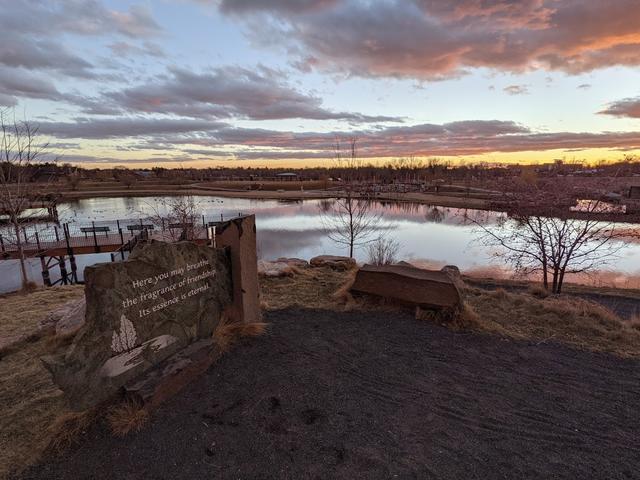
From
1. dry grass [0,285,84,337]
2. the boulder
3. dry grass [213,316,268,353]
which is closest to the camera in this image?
dry grass [213,316,268,353]

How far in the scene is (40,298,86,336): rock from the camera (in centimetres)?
688

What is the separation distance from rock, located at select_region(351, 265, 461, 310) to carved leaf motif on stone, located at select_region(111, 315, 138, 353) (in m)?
5.09

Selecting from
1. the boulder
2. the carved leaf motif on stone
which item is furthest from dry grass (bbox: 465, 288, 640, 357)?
the carved leaf motif on stone

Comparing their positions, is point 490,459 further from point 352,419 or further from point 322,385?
point 322,385

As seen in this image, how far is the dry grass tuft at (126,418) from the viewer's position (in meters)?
3.96

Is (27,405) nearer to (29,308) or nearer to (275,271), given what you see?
(29,308)

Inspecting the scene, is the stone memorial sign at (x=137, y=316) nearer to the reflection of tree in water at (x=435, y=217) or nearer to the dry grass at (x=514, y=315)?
the dry grass at (x=514, y=315)

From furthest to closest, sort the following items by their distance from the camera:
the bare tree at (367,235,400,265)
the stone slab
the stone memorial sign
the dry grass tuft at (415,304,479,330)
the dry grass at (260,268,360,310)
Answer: the bare tree at (367,235,400,265), the dry grass at (260,268,360,310), the dry grass tuft at (415,304,479,330), the stone slab, the stone memorial sign

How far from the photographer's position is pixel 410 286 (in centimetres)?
→ 768

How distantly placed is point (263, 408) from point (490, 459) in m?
2.65

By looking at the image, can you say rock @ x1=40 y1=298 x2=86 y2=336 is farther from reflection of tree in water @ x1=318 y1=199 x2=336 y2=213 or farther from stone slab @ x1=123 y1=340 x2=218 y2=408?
reflection of tree in water @ x1=318 y1=199 x2=336 y2=213

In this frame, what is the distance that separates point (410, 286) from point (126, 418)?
5.73 meters

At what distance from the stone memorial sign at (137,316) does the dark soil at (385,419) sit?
0.61 m

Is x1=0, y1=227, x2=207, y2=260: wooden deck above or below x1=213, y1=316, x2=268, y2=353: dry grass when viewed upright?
below
